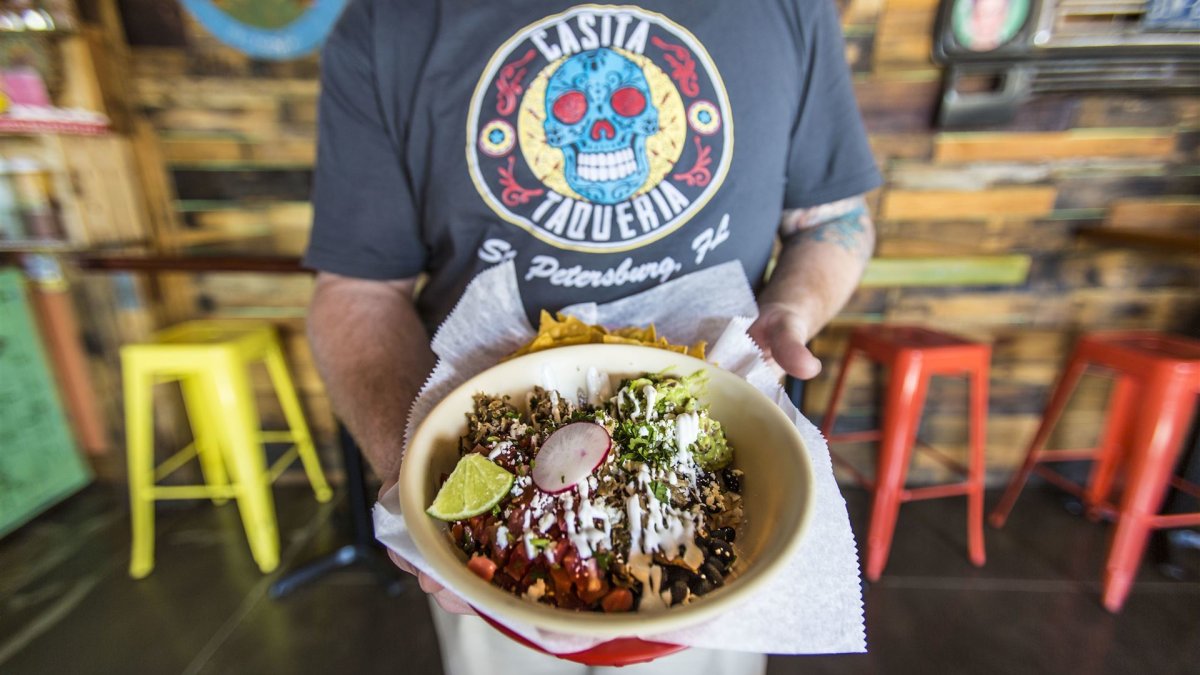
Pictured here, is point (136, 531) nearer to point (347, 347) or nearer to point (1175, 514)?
point (347, 347)

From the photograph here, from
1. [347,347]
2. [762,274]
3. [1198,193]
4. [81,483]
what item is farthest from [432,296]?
[1198,193]

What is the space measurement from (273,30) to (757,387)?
8.60 ft

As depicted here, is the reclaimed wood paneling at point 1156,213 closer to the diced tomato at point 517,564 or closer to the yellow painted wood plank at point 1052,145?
the yellow painted wood plank at point 1052,145

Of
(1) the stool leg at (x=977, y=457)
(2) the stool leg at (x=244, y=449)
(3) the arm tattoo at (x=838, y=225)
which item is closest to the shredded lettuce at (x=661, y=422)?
(3) the arm tattoo at (x=838, y=225)

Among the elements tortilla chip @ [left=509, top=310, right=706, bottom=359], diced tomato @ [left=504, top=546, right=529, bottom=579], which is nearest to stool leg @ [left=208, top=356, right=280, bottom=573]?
tortilla chip @ [left=509, top=310, right=706, bottom=359]

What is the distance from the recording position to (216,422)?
2605mm

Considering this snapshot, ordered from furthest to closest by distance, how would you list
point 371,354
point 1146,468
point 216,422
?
point 216,422 < point 1146,468 < point 371,354

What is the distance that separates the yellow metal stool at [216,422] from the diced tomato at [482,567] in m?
2.06

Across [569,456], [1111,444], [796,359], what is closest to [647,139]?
[796,359]

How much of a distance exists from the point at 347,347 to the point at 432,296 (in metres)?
0.21

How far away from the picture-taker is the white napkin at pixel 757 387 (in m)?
0.61

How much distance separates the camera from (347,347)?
3.65 feet

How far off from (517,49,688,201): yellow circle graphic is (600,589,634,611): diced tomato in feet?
2.30

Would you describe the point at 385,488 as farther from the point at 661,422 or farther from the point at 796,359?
the point at 796,359
